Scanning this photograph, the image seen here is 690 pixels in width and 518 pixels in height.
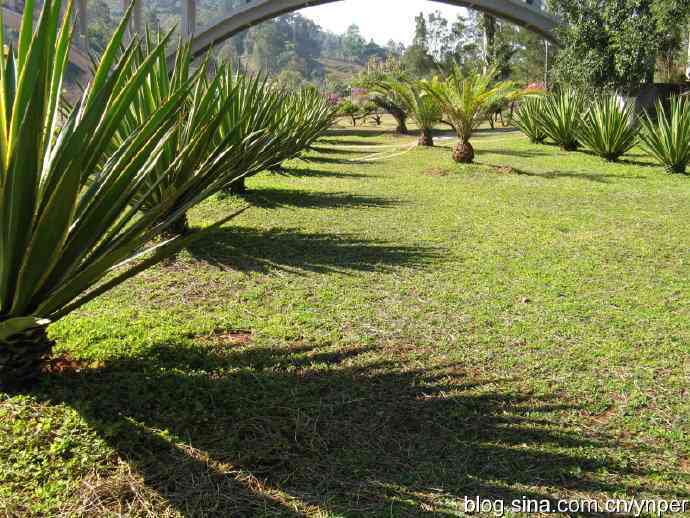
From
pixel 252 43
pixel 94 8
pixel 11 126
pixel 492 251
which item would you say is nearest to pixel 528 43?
pixel 492 251

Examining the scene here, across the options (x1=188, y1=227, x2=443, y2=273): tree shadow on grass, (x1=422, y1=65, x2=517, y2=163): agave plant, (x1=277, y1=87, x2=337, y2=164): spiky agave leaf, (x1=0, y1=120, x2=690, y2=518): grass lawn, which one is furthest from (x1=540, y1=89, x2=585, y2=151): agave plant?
(x1=188, y1=227, x2=443, y2=273): tree shadow on grass

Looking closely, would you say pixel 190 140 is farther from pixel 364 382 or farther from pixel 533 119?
pixel 533 119

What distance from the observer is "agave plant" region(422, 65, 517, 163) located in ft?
37.8

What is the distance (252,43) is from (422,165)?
465 ft

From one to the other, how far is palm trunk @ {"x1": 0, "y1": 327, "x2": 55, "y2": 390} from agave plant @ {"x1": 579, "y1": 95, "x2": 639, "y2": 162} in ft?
40.1

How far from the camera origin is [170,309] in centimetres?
398

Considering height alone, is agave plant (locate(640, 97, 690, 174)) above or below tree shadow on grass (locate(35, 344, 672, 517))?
above

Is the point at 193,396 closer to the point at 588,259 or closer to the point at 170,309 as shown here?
the point at 170,309

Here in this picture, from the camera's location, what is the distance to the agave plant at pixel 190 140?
2553 millimetres

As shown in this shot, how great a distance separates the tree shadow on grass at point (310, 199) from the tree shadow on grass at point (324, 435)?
4874mm

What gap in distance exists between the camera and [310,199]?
8.48m

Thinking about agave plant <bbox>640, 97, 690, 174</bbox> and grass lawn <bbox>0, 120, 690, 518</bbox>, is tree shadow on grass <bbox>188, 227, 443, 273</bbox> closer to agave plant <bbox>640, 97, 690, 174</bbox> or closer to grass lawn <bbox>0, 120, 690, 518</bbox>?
grass lawn <bbox>0, 120, 690, 518</bbox>

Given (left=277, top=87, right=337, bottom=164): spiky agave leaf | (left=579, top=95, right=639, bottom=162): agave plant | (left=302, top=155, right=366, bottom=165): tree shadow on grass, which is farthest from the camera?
(left=302, top=155, right=366, bottom=165): tree shadow on grass

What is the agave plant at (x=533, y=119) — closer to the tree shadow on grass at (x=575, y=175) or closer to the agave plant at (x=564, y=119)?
the agave plant at (x=564, y=119)
